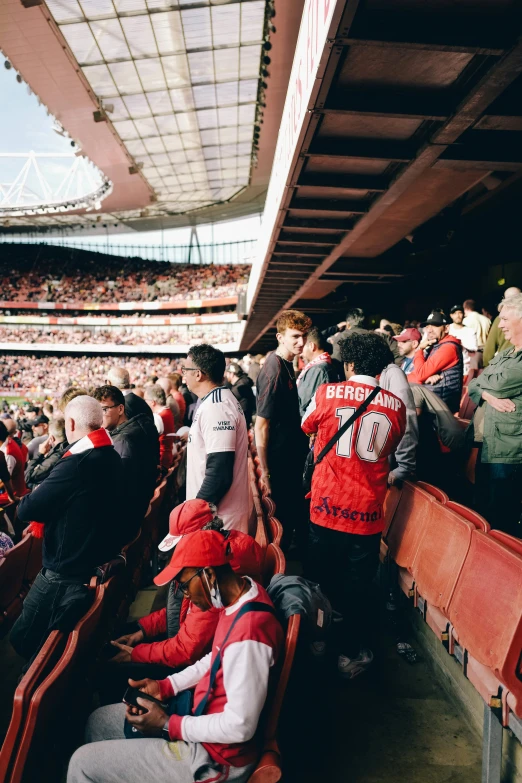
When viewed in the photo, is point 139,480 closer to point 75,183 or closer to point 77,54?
point 77,54

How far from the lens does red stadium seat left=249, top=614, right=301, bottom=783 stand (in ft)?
5.41

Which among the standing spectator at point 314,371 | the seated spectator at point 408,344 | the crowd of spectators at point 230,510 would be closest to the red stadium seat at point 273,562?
the crowd of spectators at point 230,510

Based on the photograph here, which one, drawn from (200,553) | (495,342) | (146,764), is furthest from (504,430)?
(146,764)

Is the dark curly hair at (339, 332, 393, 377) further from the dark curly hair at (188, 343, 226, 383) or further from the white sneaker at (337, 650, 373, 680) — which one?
the white sneaker at (337, 650, 373, 680)

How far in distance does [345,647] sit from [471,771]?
77 cm

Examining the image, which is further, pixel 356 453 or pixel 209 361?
pixel 209 361

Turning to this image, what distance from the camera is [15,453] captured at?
6066 mm

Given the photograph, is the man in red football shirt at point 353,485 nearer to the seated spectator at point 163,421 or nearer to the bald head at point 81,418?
the bald head at point 81,418

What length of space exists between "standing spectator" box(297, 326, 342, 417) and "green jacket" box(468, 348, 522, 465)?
47.9 inches

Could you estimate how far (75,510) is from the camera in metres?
2.56

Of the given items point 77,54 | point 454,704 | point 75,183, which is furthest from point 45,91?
point 75,183

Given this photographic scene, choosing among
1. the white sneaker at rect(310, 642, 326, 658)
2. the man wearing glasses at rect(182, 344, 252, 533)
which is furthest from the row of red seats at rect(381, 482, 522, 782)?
the man wearing glasses at rect(182, 344, 252, 533)

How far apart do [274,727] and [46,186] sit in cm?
4274

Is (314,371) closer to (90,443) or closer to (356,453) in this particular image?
(356,453)
